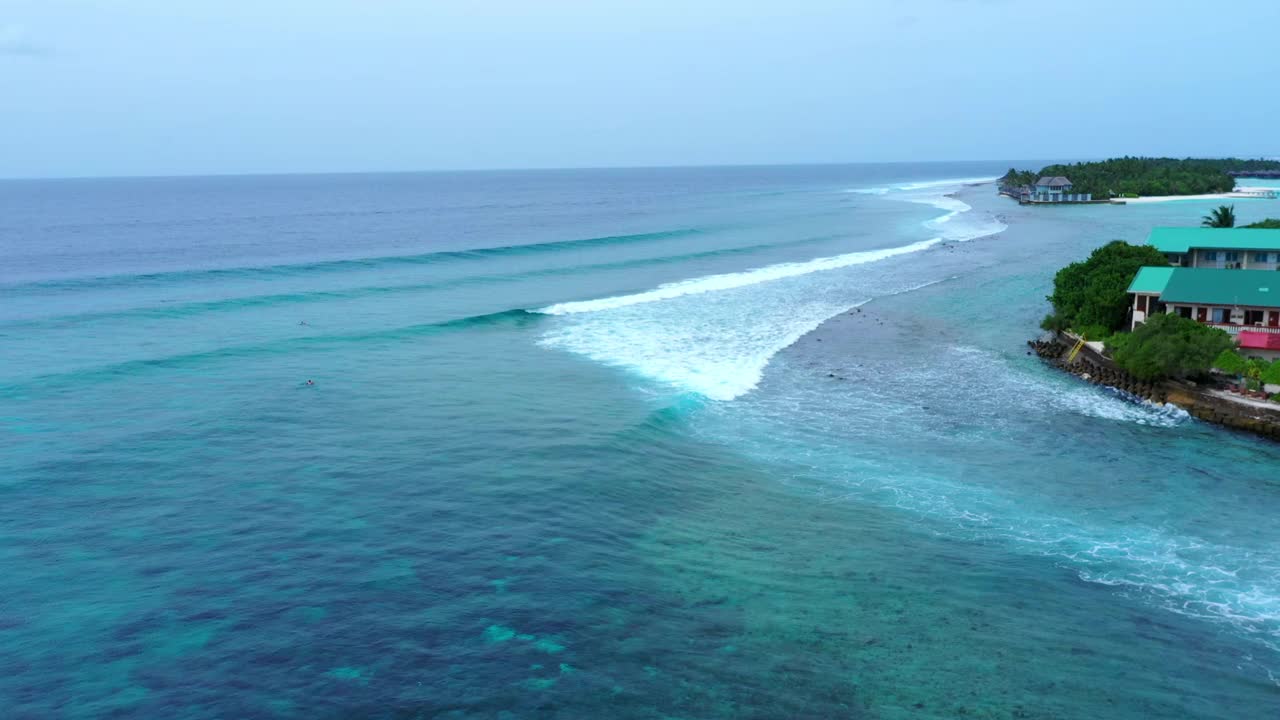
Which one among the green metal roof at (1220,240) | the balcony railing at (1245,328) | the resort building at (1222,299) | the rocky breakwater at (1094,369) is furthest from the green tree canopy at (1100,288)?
the balcony railing at (1245,328)

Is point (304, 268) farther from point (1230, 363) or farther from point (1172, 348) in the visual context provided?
point (1230, 363)

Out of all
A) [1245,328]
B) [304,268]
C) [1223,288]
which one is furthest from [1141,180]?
[304,268]

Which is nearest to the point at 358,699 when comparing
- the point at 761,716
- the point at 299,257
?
the point at 761,716

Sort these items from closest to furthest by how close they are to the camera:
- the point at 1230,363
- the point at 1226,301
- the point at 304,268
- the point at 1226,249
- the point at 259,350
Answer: the point at 1230,363
the point at 1226,301
the point at 259,350
the point at 1226,249
the point at 304,268

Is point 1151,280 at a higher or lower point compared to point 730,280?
higher

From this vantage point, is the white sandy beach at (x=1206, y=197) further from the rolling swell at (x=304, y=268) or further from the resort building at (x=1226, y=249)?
the resort building at (x=1226, y=249)

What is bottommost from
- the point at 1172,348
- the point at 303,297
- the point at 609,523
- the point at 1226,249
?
the point at 609,523
